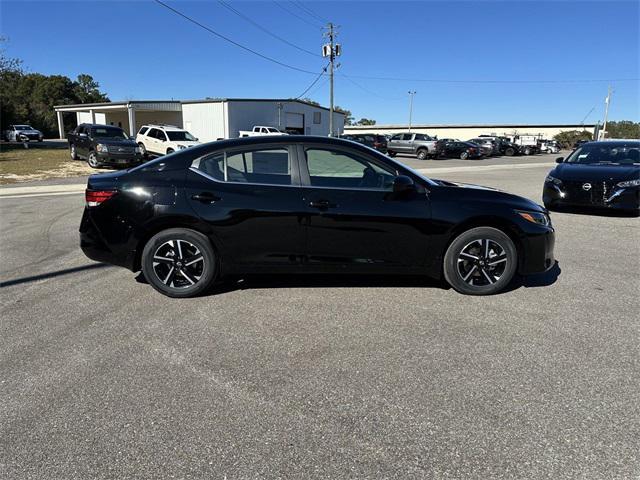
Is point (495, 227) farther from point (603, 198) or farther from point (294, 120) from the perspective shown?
point (294, 120)

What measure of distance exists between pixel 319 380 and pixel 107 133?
2118cm

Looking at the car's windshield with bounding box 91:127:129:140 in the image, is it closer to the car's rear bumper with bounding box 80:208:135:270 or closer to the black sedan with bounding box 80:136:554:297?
the car's rear bumper with bounding box 80:208:135:270

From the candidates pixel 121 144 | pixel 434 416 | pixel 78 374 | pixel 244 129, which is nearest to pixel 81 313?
pixel 78 374

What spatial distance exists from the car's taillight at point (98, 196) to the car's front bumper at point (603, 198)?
A: 8.41m

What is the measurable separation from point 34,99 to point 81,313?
83.6 meters

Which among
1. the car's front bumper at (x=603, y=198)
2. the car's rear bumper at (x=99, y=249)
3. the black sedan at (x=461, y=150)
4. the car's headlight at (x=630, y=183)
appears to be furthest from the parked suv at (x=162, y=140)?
the black sedan at (x=461, y=150)

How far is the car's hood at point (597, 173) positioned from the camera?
29.3ft

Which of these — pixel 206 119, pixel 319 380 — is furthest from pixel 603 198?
pixel 206 119

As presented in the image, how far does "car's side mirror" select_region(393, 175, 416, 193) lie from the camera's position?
4.38 metres

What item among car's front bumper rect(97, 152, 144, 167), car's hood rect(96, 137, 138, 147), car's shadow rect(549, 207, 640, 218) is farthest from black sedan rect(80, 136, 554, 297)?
car's hood rect(96, 137, 138, 147)

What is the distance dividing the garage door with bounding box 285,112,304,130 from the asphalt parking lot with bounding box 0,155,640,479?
140 feet

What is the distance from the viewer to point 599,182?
892cm

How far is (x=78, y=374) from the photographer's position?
317 cm

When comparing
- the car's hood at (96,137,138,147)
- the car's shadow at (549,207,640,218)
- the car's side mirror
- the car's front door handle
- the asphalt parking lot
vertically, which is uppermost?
the car's hood at (96,137,138,147)
